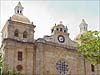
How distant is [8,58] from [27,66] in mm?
2560

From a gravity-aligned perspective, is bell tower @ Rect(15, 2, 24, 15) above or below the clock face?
above

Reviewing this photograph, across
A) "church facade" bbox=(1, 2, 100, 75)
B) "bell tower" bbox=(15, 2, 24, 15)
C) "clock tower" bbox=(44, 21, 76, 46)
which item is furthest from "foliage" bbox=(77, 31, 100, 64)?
"bell tower" bbox=(15, 2, 24, 15)

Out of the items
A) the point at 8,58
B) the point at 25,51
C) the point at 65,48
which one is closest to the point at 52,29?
the point at 65,48

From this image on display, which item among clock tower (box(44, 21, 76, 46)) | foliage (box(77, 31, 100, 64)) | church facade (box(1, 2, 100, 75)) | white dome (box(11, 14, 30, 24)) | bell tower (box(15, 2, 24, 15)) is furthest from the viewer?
bell tower (box(15, 2, 24, 15))

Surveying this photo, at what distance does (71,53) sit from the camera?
37.3 m

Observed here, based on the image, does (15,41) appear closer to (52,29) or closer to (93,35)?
(52,29)

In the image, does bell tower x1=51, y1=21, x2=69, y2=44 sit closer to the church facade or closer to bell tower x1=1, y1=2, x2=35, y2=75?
the church facade

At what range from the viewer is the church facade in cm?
3367

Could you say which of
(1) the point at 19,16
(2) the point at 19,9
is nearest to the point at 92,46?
(1) the point at 19,16

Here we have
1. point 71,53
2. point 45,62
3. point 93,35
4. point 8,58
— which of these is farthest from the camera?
point 71,53

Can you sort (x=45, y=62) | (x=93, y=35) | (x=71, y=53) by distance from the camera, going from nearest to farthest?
(x=93, y=35)
(x=45, y=62)
(x=71, y=53)

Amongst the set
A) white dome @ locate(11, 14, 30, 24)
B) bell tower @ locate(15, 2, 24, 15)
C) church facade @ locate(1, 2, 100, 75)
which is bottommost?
church facade @ locate(1, 2, 100, 75)

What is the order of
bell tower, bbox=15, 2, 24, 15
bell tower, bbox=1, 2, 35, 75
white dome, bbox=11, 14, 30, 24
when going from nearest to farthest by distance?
bell tower, bbox=1, 2, 35, 75
white dome, bbox=11, 14, 30, 24
bell tower, bbox=15, 2, 24, 15

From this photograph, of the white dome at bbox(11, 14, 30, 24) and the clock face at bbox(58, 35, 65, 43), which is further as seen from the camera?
the clock face at bbox(58, 35, 65, 43)
